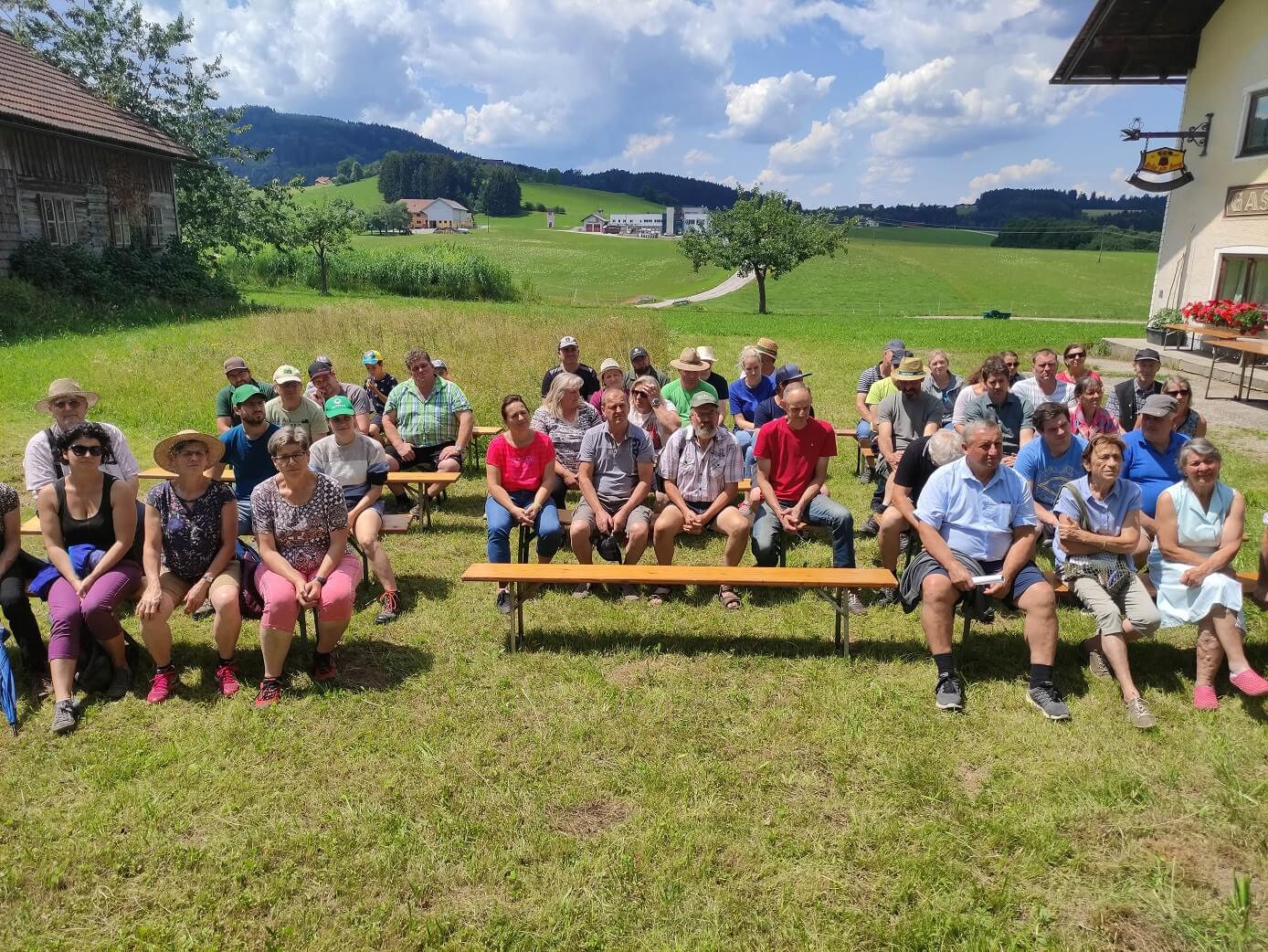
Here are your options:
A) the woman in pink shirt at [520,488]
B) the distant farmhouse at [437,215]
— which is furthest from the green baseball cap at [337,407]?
the distant farmhouse at [437,215]

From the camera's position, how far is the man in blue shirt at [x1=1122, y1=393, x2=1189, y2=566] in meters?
5.26

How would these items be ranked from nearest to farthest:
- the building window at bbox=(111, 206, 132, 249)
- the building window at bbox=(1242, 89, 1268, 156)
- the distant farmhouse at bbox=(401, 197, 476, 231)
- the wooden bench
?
the wooden bench < the building window at bbox=(1242, 89, 1268, 156) < the building window at bbox=(111, 206, 132, 249) < the distant farmhouse at bbox=(401, 197, 476, 231)

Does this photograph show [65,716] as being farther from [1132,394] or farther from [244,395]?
[1132,394]

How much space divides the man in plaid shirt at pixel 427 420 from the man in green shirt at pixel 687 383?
205cm

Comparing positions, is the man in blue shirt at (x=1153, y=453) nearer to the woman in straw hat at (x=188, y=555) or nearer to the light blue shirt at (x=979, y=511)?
the light blue shirt at (x=979, y=511)

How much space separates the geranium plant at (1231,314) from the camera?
51.9 feet

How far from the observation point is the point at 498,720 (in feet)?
14.0

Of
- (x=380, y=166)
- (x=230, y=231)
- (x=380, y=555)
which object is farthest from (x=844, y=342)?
(x=380, y=166)

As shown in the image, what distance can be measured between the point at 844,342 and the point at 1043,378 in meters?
16.0

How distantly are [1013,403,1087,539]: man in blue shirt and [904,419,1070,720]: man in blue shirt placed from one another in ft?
2.54

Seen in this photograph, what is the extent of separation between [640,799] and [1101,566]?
10.3 feet

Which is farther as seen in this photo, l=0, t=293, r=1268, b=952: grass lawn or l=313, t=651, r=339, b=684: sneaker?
l=313, t=651, r=339, b=684: sneaker

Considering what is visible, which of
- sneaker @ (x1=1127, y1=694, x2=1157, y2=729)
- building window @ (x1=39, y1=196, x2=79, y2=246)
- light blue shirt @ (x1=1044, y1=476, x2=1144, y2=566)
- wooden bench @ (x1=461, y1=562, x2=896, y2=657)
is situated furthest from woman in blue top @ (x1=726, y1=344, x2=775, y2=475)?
building window @ (x1=39, y1=196, x2=79, y2=246)

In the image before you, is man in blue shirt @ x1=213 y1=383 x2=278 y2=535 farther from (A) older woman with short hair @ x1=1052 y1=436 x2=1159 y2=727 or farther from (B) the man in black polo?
(B) the man in black polo
